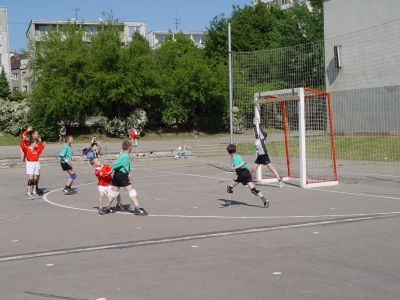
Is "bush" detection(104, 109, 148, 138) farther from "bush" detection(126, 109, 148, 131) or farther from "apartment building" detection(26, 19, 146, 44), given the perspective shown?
"apartment building" detection(26, 19, 146, 44)

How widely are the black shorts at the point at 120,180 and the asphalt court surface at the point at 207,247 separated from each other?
653 millimetres

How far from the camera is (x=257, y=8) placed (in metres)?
61.8

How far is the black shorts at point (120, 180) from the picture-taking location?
37.0 ft

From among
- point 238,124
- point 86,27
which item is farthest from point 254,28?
point 238,124

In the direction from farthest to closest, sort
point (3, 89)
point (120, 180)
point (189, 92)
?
1. point (3, 89)
2. point (189, 92)
3. point (120, 180)

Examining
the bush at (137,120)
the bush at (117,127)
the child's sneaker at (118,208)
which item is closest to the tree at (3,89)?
the bush at (117,127)

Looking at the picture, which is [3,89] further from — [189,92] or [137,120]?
[189,92]

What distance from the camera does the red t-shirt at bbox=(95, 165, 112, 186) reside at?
1154 centimetres

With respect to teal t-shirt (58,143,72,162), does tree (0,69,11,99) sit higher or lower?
higher

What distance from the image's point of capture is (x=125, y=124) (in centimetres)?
4084

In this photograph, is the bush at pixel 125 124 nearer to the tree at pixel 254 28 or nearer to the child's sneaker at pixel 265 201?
the tree at pixel 254 28

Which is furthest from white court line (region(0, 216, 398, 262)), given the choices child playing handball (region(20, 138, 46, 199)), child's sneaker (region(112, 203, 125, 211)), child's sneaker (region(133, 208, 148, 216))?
child playing handball (region(20, 138, 46, 199))

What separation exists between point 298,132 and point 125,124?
2587 cm

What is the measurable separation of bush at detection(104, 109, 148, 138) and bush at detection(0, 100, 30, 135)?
5864mm
